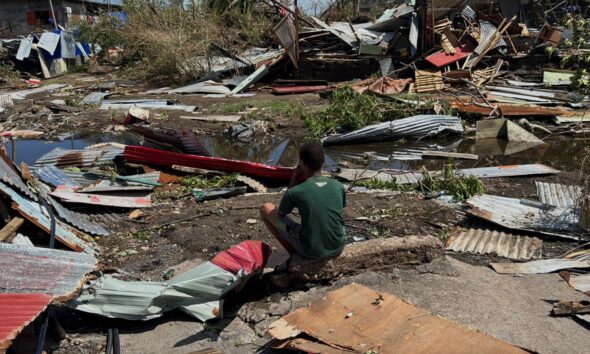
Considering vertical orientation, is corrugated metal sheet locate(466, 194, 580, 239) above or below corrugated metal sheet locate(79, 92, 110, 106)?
below

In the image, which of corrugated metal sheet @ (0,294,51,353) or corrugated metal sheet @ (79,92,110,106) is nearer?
corrugated metal sheet @ (0,294,51,353)

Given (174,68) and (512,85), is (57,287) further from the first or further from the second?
(174,68)

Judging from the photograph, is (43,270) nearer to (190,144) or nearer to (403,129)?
(190,144)

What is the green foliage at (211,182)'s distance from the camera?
7.44 meters

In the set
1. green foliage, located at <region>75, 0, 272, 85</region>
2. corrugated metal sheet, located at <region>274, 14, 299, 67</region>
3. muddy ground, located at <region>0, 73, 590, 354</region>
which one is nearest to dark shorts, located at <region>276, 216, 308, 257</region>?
muddy ground, located at <region>0, 73, 590, 354</region>

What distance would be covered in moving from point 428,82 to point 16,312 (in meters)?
13.7

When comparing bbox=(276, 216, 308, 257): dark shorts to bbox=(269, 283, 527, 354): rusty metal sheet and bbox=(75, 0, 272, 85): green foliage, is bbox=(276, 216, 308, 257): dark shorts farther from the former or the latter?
bbox=(75, 0, 272, 85): green foliage

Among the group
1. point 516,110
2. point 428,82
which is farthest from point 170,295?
point 428,82

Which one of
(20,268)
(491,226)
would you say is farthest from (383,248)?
(20,268)

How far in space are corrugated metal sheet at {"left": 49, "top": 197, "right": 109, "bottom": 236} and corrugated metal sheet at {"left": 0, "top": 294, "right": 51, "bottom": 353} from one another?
2171 millimetres

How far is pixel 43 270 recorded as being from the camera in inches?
151

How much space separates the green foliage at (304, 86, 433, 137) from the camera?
11.2 m

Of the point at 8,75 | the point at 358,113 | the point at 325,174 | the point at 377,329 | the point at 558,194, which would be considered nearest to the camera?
the point at 377,329

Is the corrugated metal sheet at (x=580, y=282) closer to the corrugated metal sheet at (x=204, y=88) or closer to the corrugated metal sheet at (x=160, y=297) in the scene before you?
the corrugated metal sheet at (x=160, y=297)
